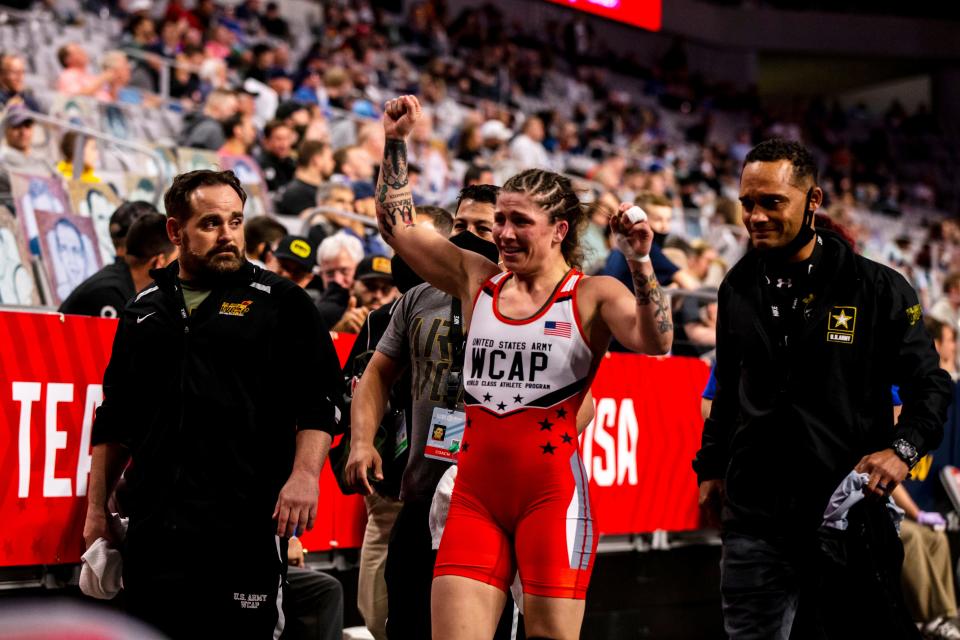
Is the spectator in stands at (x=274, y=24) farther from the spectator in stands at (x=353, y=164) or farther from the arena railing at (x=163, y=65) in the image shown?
the spectator in stands at (x=353, y=164)

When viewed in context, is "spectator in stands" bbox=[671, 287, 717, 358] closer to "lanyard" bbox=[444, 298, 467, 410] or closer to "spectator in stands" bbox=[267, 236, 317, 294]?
"spectator in stands" bbox=[267, 236, 317, 294]

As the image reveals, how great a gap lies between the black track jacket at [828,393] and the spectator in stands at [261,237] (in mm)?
3694

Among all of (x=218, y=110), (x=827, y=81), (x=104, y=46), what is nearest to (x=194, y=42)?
(x=104, y=46)

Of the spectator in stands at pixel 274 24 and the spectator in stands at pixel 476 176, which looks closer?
the spectator in stands at pixel 476 176

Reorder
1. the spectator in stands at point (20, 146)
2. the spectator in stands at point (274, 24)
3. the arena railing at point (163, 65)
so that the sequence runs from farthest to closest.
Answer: the spectator in stands at point (274, 24) → the arena railing at point (163, 65) → the spectator in stands at point (20, 146)

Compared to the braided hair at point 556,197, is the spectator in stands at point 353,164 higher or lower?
higher

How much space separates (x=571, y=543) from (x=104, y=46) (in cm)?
1437

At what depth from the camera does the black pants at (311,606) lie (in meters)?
5.09

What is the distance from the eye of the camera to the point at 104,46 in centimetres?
1652

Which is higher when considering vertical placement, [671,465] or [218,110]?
[218,110]

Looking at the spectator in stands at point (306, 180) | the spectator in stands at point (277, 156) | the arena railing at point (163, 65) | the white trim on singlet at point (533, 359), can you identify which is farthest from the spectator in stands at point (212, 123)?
the white trim on singlet at point (533, 359)

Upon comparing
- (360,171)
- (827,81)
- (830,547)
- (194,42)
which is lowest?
(830,547)

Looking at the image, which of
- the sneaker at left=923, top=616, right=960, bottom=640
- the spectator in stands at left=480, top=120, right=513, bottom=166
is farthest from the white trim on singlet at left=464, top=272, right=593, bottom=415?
the spectator in stands at left=480, top=120, right=513, bottom=166

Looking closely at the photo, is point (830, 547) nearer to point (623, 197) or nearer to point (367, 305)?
point (367, 305)
